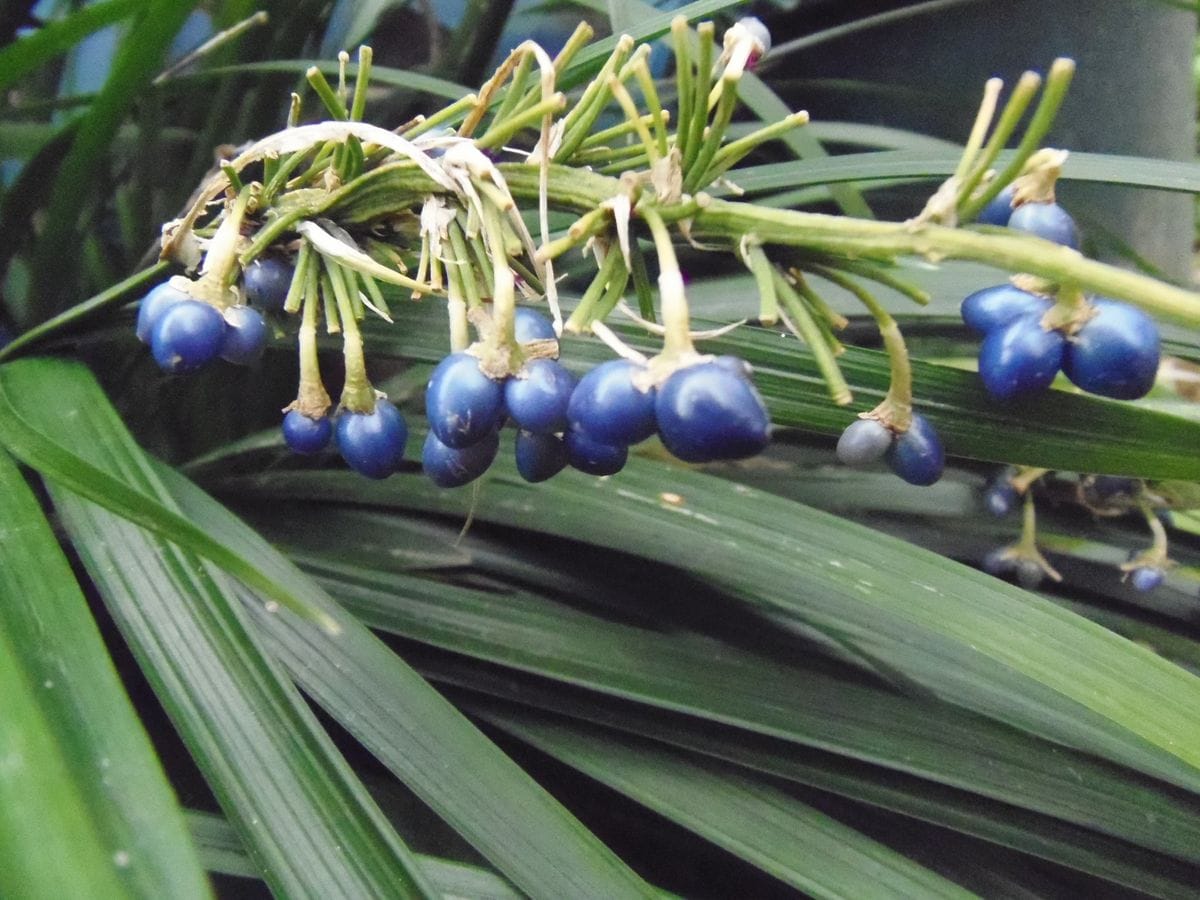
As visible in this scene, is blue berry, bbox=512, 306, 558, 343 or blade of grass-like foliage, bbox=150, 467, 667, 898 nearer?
blue berry, bbox=512, 306, 558, 343

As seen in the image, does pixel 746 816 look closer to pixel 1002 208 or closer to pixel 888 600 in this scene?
pixel 888 600

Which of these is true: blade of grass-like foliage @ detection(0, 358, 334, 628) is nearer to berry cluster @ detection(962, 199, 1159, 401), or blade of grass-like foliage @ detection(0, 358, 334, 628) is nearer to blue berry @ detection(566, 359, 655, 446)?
blue berry @ detection(566, 359, 655, 446)

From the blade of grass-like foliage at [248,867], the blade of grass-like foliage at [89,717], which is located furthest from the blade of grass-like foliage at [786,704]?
the blade of grass-like foliage at [89,717]

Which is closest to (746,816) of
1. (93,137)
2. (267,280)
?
(267,280)

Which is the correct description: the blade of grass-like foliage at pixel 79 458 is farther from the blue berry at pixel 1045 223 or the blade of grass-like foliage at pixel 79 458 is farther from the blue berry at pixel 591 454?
the blue berry at pixel 1045 223

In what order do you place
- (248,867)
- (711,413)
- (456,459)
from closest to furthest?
(711,413) < (456,459) < (248,867)

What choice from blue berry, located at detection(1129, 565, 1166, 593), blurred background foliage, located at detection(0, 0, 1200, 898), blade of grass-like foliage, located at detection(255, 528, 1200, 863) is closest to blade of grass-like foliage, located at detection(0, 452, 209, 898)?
blurred background foliage, located at detection(0, 0, 1200, 898)
